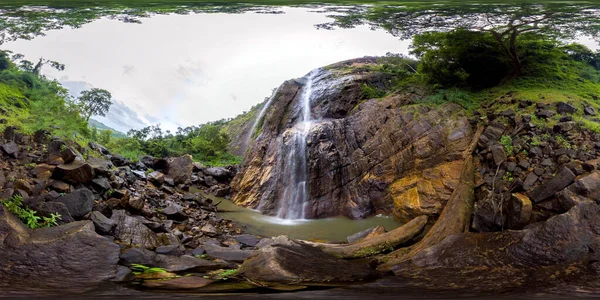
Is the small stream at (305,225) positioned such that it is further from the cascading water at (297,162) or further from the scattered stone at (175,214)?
the scattered stone at (175,214)

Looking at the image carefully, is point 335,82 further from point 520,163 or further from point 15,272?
point 15,272

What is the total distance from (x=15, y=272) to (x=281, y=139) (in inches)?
127

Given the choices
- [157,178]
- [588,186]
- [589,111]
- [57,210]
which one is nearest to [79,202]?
[57,210]

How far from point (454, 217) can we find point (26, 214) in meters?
3.73

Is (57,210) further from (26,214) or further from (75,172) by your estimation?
(75,172)

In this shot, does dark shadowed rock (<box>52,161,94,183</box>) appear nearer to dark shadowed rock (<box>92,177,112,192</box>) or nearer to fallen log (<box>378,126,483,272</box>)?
dark shadowed rock (<box>92,177,112,192</box>)

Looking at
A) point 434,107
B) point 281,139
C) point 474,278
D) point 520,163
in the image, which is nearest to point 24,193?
point 281,139

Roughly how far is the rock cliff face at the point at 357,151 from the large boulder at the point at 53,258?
1752 millimetres

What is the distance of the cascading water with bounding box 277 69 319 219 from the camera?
157 inches

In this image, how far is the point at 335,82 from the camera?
4.09m

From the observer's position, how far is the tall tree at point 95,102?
334 cm

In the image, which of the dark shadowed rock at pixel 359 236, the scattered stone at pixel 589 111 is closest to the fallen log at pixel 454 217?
the dark shadowed rock at pixel 359 236

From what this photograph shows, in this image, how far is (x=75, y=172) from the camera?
3160 millimetres

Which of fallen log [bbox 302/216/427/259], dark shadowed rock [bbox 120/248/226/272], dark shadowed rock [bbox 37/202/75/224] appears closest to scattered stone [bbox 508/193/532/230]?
fallen log [bbox 302/216/427/259]
